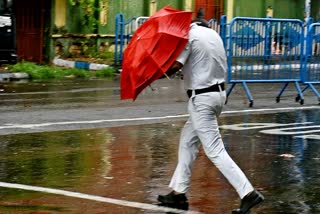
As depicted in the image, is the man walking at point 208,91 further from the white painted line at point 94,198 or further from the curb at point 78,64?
the curb at point 78,64

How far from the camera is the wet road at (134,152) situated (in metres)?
8.23

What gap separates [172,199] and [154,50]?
1.33 m

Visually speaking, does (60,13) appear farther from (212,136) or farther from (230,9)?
(212,136)

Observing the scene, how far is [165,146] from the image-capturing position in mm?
11492

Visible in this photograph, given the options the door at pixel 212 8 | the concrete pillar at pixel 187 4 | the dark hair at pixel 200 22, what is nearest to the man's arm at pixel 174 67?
the dark hair at pixel 200 22

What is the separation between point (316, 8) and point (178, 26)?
30.1 meters

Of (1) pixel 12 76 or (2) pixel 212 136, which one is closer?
(2) pixel 212 136

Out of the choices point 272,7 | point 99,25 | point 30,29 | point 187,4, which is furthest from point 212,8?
point 30,29

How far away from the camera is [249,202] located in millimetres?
7656

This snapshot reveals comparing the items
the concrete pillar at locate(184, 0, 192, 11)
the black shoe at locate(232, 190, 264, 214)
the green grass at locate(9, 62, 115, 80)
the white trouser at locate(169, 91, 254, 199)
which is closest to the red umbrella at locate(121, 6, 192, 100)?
the white trouser at locate(169, 91, 254, 199)

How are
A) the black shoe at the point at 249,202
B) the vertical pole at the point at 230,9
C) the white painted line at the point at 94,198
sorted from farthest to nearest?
the vertical pole at the point at 230,9 < the white painted line at the point at 94,198 < the black shoe at the point at 249,202

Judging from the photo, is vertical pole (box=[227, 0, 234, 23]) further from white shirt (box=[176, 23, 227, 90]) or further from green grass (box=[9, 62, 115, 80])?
white shirt (box=[176, 23, 227, 90])

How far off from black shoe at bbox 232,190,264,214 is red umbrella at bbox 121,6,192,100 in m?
1.26

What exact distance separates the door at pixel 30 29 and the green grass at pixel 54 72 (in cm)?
253
